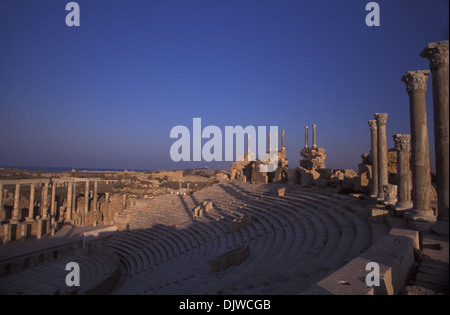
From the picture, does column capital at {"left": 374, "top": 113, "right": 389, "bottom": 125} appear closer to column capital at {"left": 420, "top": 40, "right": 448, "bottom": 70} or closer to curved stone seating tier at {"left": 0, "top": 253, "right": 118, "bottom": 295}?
column capital at {"left": 420, "top": 40, "right": 448, "bottom": 70}

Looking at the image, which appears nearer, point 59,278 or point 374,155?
point 374,155

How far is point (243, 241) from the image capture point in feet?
37.8

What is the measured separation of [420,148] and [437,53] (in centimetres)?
279

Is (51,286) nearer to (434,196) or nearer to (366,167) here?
(366,167)

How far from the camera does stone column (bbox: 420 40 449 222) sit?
5762 millimetres

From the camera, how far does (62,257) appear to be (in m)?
19.1

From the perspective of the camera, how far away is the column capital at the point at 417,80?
7781mm

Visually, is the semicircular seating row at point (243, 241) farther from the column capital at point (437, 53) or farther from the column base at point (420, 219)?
the column capital at point (437, 53)

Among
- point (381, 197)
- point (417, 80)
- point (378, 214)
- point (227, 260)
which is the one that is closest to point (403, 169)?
point (381, 197)

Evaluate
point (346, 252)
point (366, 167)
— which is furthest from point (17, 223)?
point (366, 167)

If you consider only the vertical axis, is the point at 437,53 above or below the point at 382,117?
above

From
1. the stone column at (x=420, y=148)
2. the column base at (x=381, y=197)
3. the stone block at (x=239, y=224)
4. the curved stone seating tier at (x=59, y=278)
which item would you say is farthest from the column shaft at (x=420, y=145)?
the curved stone seating tier at (x=59, y=278)

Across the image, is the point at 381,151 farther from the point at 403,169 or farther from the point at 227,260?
the point at 227,260

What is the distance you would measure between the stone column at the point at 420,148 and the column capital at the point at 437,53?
196cm
